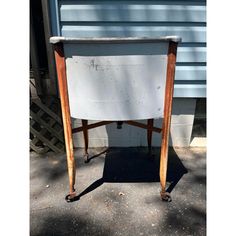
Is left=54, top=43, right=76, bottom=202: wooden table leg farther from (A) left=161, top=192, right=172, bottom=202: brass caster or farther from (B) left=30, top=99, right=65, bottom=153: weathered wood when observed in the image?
(B) left=30, top=99, right=65, bottom=153: weathered wood

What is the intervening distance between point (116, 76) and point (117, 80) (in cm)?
3

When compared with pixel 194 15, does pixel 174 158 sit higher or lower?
lower

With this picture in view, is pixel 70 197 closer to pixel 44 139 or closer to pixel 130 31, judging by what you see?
pixel 44 139

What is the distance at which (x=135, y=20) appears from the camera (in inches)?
94.3

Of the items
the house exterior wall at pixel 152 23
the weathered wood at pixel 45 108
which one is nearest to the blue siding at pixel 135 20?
the house exterior wall at pixel 152 23

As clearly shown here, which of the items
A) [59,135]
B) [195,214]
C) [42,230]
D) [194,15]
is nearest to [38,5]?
[59,135]

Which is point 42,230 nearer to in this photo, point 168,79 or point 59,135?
point 59,135

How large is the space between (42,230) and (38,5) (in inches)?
80.2

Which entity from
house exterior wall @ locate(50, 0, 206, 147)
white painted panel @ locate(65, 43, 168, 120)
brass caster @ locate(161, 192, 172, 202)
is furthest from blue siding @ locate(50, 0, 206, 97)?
brass caster @ locate(161, 192, 172, 202)

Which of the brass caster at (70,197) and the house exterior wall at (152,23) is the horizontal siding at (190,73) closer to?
the house exterior wall at (152,23)

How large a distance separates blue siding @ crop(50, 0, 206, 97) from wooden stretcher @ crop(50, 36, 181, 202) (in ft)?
3.28

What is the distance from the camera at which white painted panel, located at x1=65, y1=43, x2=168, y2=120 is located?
5.02 ft

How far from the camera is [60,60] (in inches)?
61.4

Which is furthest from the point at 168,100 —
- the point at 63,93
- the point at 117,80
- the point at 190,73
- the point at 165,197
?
the point at 190,73
